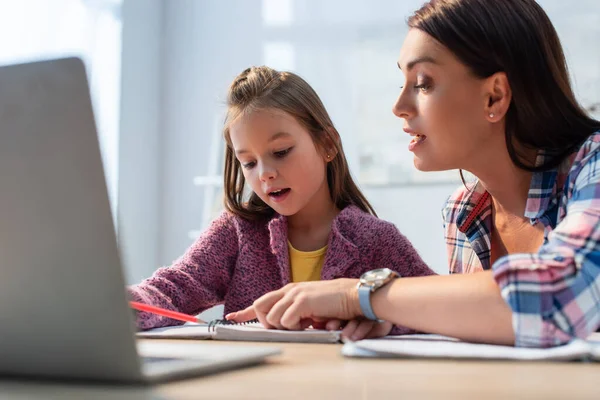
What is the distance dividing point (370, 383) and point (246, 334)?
0.48 m

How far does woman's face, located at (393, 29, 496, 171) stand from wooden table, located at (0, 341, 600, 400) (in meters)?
0.70

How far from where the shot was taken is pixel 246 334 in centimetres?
102

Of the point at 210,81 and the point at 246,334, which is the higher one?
the point at 210,81

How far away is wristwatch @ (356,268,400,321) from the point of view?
38.0 inches

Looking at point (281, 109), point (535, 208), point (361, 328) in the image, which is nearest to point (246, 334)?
point (361, 328)

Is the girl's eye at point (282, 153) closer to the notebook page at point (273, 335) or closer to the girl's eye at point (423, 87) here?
the girl's eye at point (423, 87)

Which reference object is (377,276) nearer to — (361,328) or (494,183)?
(361,328)

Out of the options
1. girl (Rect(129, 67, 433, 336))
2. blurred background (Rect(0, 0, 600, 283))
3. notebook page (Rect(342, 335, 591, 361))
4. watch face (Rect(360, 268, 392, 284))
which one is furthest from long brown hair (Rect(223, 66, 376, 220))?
blurred background (Rect(0, 0, 600, 283))

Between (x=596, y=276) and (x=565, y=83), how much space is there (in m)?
0.58

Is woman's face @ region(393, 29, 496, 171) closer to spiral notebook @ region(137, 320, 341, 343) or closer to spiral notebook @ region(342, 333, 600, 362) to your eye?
spiral notebook @ region(137, 320, 341, 343)

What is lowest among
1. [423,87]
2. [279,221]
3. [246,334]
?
[246,334]

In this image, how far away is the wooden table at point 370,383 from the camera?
500 millimetres

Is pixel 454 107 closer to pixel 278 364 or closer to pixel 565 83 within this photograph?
pixel 565 83

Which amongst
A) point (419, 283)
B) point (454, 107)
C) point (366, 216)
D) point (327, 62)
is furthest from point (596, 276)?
point (327, 62)
